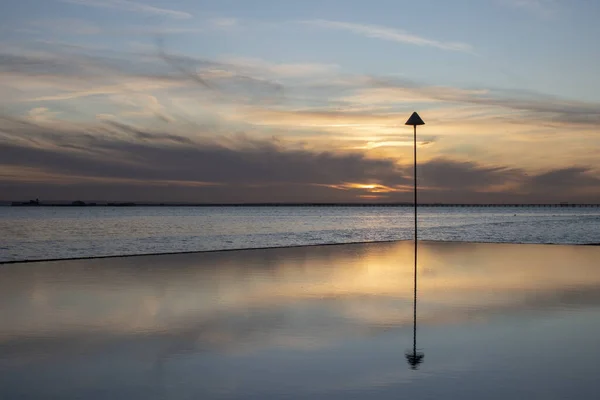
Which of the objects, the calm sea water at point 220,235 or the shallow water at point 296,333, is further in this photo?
the calm sea water at point 220,235

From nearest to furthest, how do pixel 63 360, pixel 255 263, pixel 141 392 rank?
pixel 141 392, pixel 63 360, pixel 255 263

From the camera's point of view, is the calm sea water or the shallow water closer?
the shallow water

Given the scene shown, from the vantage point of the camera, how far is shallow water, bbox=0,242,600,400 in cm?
644

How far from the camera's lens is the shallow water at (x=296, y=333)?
644 centimetres

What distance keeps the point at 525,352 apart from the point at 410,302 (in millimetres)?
3980

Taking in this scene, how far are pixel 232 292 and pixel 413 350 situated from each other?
5822 mm

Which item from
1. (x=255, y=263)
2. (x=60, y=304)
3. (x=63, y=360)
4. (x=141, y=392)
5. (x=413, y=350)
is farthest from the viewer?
(x=255, y=263)

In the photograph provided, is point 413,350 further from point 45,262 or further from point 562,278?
point 45,262

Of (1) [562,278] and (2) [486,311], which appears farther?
(1) [562,278]

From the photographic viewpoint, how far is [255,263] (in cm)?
1947

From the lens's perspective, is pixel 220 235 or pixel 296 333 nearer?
pixel 296 333

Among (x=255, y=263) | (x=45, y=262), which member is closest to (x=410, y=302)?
(x=255, y=263)

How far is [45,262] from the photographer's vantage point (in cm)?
1998

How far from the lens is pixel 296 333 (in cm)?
896
